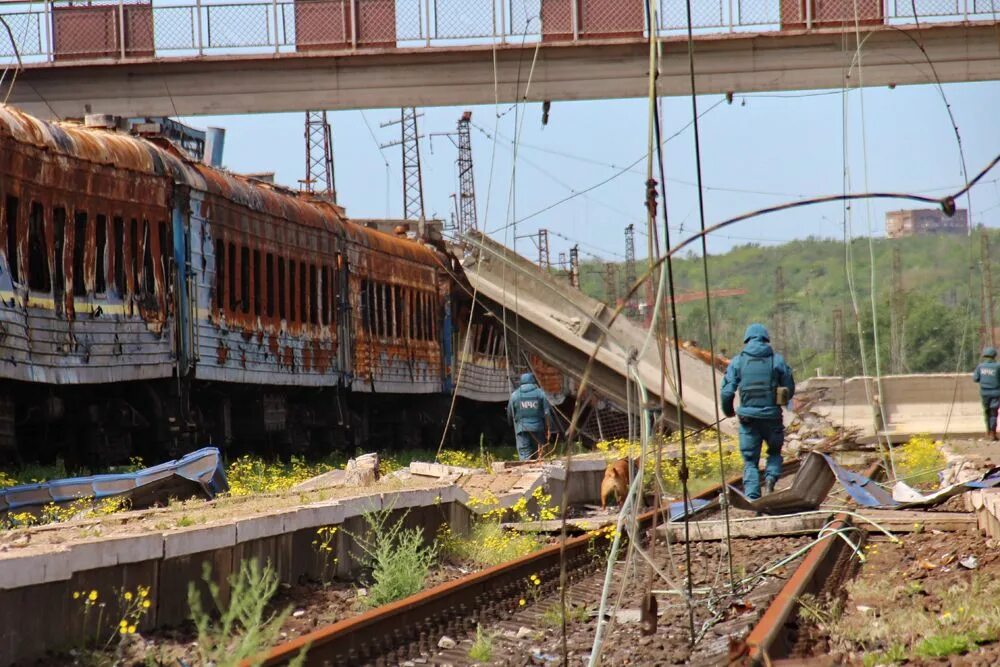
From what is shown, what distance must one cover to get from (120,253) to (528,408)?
5919 millimetres

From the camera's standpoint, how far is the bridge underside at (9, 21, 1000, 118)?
23.0 m

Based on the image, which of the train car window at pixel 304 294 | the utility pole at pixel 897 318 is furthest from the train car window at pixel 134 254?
the utility pole at pixel 897 318

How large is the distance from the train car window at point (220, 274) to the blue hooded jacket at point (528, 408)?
12.9 ft

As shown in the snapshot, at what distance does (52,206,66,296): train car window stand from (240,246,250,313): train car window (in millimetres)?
5021

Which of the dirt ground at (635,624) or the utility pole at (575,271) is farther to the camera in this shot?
the utility pole at (575,271)

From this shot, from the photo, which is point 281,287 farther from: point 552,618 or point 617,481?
point 552,618

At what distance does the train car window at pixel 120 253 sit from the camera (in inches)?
613

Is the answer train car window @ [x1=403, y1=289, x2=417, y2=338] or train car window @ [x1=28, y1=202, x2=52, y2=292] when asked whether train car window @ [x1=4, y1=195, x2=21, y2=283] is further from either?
train car window @ [x1=403, y1=289, x2=417, y2=338]

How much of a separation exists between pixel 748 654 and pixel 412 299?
22169mm

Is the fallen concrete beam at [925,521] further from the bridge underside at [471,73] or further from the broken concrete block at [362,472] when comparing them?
the bridge underside at [471,73]

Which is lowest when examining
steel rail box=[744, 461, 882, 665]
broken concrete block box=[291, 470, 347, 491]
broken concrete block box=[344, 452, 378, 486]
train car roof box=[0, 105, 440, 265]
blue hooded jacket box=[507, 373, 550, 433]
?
steel rail box=[744, 461, 882, 665]

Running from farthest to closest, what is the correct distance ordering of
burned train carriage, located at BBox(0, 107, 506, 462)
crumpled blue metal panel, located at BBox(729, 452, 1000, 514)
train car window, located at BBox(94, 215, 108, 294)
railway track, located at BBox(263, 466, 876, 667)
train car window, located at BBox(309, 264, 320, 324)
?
train car window, located at BBox(309, 264, 320, 324) → train car window, located at BBox(94, 215, 108, 294) → burned train carriage, located at BBox(0, 107, 506, 462) → crumpled blue metal panel, located at BBox(729, 452, 1000, 514) → railway track, located at BBox(263, 466, 876, 667)

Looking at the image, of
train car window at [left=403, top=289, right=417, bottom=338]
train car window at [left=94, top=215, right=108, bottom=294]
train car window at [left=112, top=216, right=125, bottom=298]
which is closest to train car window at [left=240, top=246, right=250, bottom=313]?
train car window at [left=112, top=216, right=125, bottom=298]

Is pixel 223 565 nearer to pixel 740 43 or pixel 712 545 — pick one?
pixel 712 545
